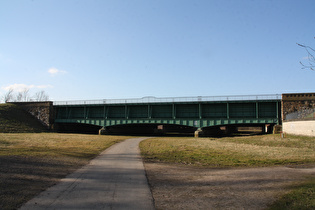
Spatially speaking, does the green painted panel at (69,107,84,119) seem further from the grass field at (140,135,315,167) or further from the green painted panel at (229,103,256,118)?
the grass field at (140,135,315,167)

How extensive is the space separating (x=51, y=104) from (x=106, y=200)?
2148 inches

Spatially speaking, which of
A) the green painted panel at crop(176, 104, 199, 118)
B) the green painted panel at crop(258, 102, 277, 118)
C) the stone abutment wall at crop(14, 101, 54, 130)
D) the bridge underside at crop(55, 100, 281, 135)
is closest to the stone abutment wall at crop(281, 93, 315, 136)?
the bridge underside at crop(55, 100, 281, 135)

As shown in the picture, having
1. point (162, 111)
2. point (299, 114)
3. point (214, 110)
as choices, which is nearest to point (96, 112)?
point (162, 111)

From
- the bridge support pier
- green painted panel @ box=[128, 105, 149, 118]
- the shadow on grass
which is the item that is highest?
green painted panel @ box=[128, 105, 149, 118]

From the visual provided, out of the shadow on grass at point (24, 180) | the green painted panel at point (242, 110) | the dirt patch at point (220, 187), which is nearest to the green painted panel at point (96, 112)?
the green painted panel at point (242, 110)

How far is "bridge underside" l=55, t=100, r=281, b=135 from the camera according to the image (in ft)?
134

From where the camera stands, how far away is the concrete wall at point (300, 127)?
25.2 m

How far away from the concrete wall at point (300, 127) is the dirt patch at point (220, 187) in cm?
1878

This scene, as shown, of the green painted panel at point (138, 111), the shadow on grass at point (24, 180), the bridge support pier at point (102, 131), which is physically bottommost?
the bridge support pier at point (102, 131)

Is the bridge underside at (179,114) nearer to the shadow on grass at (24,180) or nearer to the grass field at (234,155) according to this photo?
the grass field at (234,155)

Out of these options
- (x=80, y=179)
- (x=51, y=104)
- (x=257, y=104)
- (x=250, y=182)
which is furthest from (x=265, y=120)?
(x=51, y=104)

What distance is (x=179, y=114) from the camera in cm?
4634

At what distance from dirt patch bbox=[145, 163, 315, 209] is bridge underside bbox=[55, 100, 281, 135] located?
33.1 m

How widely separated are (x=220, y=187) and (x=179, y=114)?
129ft
